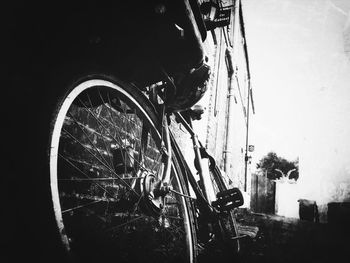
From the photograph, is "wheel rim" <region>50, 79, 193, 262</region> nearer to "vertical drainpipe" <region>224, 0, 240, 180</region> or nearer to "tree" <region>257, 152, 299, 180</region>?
"vertical drainpipe" <region>224, 0, 240, 180</region>

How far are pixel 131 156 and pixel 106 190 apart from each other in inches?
9.3

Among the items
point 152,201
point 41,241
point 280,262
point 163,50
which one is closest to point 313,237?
point 280,262

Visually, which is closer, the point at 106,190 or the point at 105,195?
the point at 106,190

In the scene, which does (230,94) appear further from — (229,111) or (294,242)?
(294,242)

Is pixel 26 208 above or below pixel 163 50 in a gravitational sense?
below

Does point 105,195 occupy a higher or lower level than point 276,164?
lower

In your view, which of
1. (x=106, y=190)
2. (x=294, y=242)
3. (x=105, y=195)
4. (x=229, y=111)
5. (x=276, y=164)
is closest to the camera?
(x=106, y=190)

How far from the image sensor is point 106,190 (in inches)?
51.7

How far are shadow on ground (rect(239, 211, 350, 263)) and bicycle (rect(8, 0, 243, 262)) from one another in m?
1.15

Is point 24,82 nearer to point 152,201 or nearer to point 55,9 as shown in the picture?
point 55,9

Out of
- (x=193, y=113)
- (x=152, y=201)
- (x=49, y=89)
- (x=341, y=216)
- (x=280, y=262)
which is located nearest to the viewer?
(x=49, y=89)

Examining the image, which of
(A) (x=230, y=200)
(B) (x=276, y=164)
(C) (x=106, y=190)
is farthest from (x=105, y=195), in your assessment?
(B) (x=276, y=164)

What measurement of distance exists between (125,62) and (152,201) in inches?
32.6

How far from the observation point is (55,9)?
3.41 feet
